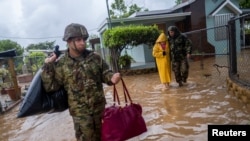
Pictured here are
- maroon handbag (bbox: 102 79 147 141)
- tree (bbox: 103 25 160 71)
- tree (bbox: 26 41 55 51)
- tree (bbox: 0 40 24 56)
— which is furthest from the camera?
tree (bbox: 26 41 55 51)

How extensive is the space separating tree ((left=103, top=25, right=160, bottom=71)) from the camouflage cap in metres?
9.36

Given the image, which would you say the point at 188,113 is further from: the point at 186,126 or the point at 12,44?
the point at 12,44

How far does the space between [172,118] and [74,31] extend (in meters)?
2.92

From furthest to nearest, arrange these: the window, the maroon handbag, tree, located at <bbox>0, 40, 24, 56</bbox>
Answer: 1. tree, located at <bbox>0, 40, 24, 56</bbox>
2. the window
3. the maroon handbag

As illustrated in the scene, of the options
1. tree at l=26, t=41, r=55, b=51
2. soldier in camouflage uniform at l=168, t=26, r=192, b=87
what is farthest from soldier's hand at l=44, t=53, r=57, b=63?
tree at l=26, t=41, r=55, b=51

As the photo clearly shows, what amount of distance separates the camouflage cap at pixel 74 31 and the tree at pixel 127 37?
936 centimetres

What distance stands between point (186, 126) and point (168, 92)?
2933 millimetres

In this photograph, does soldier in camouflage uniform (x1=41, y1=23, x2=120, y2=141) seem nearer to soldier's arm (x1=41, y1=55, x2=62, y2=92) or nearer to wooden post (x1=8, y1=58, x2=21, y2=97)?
soldier's arm (x1=41, y1=55, x2=62, y2=92)

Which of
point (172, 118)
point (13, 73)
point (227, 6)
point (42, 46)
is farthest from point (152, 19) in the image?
point (42, 46)

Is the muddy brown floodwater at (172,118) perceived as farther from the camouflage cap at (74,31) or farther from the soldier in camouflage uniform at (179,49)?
the camouflage cap at (74,31)

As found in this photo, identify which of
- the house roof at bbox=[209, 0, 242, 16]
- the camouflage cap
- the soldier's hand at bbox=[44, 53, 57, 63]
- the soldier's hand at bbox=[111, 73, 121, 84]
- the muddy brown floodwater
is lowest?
the muddy brown floodwater

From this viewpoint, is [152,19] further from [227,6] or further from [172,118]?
[172,118]

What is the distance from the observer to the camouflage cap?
2.70 metres

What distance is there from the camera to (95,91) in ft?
9.27
